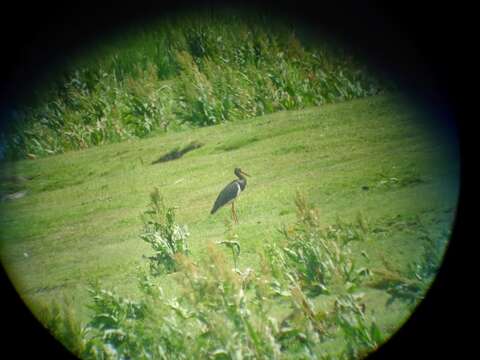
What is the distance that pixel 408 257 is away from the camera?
3270mm

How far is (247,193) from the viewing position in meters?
3.68

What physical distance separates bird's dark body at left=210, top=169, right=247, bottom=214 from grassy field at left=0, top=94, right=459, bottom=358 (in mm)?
54

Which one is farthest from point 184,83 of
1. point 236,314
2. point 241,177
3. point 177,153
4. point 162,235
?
point 236,314

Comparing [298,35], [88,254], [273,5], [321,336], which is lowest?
[321,336]

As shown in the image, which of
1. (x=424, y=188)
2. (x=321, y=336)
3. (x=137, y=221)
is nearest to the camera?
(x=321, y=336)

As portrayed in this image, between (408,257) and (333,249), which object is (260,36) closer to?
(333,249)

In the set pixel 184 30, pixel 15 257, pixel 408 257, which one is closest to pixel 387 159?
pixel 408 257

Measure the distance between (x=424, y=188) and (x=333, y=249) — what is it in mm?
838

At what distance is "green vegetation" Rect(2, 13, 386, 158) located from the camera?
379cm

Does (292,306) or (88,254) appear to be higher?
(88,254)

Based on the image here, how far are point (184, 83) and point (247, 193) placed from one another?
111 cm

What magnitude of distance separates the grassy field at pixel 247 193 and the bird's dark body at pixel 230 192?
54 millimetres

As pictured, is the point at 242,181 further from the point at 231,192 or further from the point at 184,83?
the point at 184,83

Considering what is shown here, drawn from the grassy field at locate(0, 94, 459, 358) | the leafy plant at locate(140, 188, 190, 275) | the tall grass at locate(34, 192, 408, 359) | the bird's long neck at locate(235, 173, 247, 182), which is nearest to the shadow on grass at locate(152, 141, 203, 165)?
the grassy field at locate(0, 94, 459, 358)
